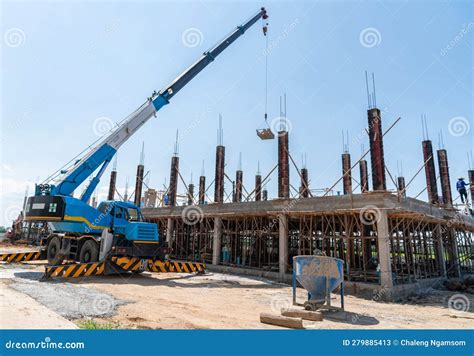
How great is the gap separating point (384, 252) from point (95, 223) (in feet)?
40.3

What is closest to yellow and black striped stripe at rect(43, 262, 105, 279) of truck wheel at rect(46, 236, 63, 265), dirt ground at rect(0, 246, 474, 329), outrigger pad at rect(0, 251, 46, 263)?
dirt ground at rect(0, 246, 474, 329)

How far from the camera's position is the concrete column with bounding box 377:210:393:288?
1238cm

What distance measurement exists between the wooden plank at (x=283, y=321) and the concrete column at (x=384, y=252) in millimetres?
7520

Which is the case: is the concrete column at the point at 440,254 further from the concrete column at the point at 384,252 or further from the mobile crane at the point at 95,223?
the mobile crane at the point at 95,223

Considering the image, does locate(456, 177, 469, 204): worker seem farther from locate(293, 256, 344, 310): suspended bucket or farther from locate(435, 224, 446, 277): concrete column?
locate(293, 256, 344, 310): suspended bucket

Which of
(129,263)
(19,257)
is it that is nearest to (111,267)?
(129,263)

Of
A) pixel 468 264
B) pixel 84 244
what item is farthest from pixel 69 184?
pixel 468 264

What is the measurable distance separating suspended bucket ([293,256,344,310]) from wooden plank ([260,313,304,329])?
80.1 inches

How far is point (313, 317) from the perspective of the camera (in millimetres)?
7277

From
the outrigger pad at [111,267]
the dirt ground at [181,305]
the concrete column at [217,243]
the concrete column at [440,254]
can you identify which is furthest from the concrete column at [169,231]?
the concrete column at [440,254]

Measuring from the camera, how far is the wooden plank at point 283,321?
6.47 m

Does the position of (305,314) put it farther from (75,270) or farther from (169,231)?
(169,231)

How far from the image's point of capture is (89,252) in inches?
530
